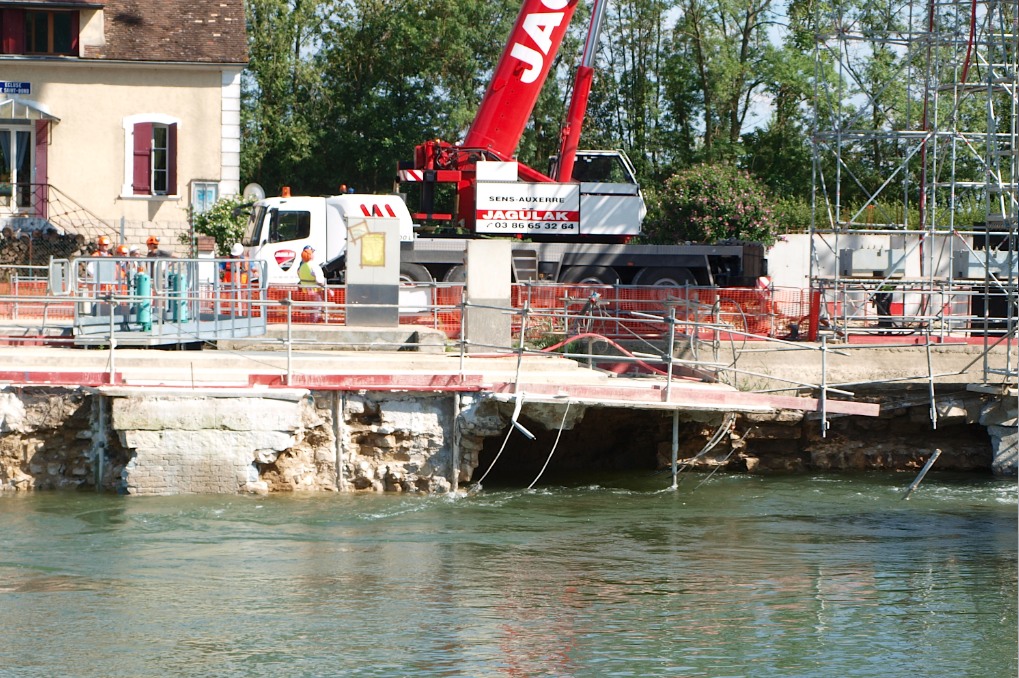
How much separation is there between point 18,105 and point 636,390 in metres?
19.7

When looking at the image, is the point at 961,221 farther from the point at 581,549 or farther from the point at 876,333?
the point at 581,549

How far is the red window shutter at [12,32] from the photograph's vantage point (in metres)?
32.2

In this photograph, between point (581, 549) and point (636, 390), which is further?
point (636, 390)

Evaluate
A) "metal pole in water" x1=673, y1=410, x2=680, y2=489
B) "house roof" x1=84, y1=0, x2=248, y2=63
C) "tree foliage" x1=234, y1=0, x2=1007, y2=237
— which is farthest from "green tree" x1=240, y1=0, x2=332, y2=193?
"metal pole in water" x1=673, y1=410, x2=680, y2=489

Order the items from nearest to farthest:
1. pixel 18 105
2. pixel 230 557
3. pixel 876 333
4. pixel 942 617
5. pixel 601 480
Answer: pixel 942 617, pixel 230 557, pixel 601 480, pixel 876 333, pixel 18 105

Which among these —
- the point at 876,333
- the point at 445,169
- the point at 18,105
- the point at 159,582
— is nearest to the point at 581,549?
the point at 159,582

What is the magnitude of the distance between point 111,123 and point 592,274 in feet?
39.9

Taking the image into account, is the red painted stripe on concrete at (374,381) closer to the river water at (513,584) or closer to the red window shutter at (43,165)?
the river water at (513,584)

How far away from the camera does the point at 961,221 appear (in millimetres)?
36438

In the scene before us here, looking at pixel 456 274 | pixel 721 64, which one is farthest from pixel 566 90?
pixel 456 274

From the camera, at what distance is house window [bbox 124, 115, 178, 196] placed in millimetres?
32406

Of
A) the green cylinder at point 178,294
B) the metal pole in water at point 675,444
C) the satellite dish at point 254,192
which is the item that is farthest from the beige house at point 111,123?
the metal pole in water at point 675,444

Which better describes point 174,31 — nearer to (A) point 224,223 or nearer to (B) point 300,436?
(A) point 224,223

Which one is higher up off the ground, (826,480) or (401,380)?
(401,380)
